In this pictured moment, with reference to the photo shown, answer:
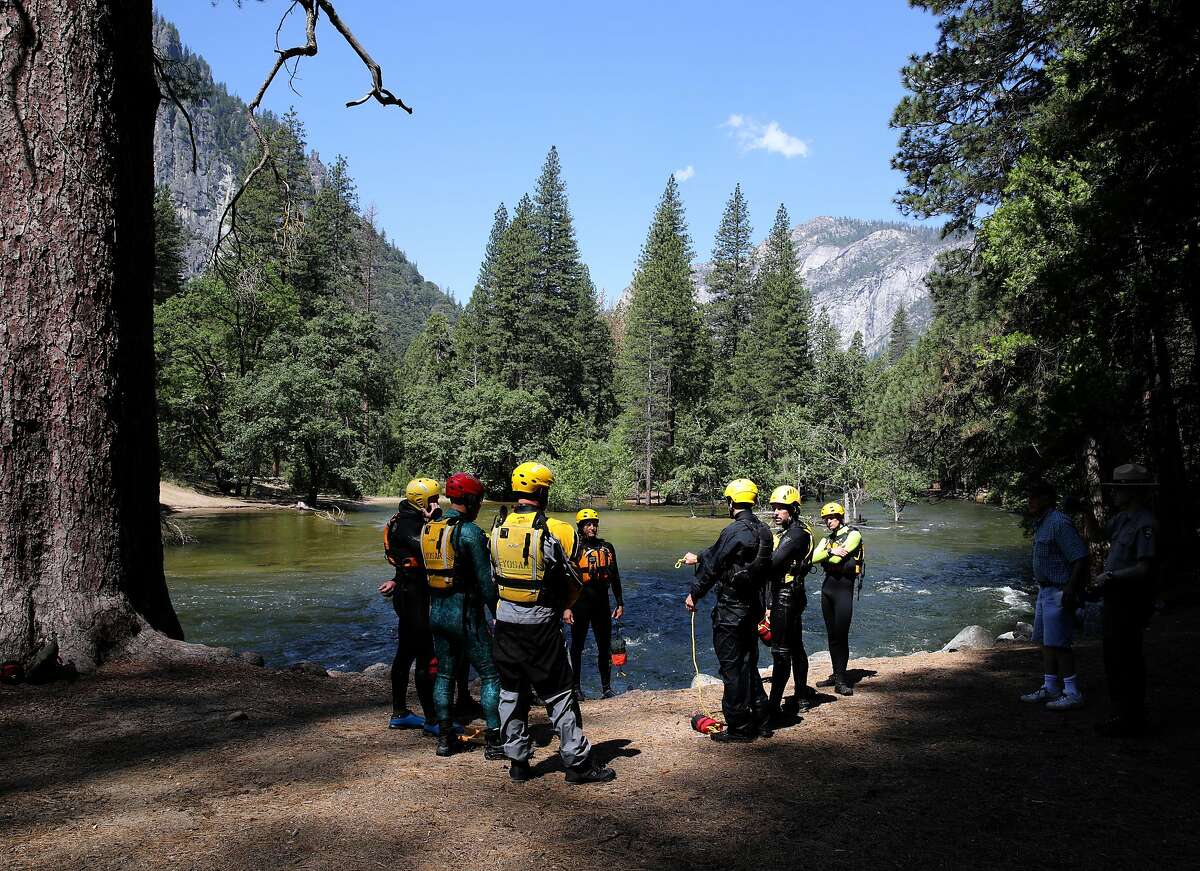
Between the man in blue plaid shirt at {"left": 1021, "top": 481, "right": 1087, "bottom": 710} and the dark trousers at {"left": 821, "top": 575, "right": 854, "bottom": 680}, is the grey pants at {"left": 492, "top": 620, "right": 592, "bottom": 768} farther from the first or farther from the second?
the man in blue plaid shirt at {"left": 1021, "top": 481, "right": 1087, "bottom": 710}

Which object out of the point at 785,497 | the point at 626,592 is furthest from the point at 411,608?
the point at 626,592

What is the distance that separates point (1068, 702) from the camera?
671 cm

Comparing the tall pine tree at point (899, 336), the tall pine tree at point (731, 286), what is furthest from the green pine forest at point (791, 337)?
the tall pine tree at point (899, 336)

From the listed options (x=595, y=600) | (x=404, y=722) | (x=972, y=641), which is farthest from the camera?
(x=972, y=641)

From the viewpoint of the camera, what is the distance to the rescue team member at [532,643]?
494 centimetres

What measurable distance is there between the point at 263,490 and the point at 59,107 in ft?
126

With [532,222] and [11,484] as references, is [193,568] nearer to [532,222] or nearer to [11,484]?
[11,484]

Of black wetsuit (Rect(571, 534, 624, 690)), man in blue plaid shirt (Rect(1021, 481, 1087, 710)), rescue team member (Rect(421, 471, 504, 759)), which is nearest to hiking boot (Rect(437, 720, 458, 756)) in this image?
rescue team member (Rect(421, 471, 504, 759))

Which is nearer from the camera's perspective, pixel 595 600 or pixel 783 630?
pixel 783 630

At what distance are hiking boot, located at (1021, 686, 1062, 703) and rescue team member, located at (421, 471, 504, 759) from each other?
4910 millimetres

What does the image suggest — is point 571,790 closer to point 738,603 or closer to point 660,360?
point 738,603

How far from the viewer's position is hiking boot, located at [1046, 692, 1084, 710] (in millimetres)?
6711

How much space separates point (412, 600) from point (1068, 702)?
5.66 metres

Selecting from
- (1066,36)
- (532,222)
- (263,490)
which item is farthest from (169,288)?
(1066,36)
